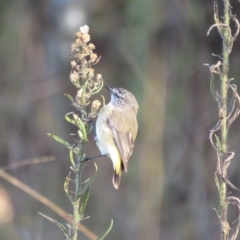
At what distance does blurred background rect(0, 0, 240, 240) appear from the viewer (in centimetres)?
626

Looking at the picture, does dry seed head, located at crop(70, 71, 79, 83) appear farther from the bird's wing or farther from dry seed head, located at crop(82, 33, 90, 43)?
the bird's wing

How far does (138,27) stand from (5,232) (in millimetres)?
3176

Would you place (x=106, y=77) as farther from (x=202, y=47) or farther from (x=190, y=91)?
(x=202, y=47)

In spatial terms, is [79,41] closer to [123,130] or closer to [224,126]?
[224,126]

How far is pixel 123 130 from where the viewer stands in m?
3.67

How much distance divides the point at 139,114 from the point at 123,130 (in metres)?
3.41

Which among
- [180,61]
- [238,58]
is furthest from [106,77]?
[238,58]

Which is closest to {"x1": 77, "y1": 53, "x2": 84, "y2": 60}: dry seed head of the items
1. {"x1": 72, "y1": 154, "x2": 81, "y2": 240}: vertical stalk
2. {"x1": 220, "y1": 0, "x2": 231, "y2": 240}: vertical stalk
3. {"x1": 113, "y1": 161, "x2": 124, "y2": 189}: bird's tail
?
{"x1": 72, "y1": 154, "x2": 81, "y2": 240}: vertical stalk

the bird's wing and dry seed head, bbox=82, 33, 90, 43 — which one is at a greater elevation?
dry seed head, bbox=82, 33, 90, 43

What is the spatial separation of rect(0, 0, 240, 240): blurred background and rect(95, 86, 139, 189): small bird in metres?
1.78

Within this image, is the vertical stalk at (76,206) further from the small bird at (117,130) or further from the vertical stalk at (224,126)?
the small bird at (117,130)

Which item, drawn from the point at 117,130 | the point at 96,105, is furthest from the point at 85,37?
the point at 117,130

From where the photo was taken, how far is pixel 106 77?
8.59 metres

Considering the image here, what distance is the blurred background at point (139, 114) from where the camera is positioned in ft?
20.5
